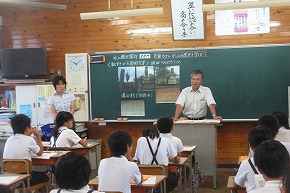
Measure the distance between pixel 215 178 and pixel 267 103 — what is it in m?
1.74

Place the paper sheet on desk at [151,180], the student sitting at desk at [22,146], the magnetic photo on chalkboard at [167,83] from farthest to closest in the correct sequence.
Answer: the magnetic photo on chalkboard at [167,83]
the student sitting at desk at [22,146]
the paper sheet on desk at [151,180]

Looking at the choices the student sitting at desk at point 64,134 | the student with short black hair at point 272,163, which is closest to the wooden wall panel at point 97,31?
the student sitting at desk at point 64,134

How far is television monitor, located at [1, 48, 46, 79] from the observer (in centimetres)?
769

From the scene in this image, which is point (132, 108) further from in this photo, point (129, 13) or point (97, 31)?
point (129, 13)

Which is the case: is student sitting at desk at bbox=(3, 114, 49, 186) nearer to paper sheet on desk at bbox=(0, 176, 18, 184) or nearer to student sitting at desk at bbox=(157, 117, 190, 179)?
paper sheet on desk at bbox=(0, 176, 18, 184)

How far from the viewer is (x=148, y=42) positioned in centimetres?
735

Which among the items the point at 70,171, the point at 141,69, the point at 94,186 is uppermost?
the point at 141,69

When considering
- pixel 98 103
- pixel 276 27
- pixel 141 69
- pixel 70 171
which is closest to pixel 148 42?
pixel 141 69

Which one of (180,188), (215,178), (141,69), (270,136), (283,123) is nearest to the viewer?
(270,136)

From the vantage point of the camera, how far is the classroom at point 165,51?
6.73m

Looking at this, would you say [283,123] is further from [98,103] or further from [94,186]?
[98,103]

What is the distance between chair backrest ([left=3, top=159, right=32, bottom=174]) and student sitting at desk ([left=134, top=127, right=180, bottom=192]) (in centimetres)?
120

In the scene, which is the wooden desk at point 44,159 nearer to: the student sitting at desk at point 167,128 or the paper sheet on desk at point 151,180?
the student sitting at desk at point 167,128

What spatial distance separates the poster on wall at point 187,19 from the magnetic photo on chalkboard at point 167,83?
24.4 inches
